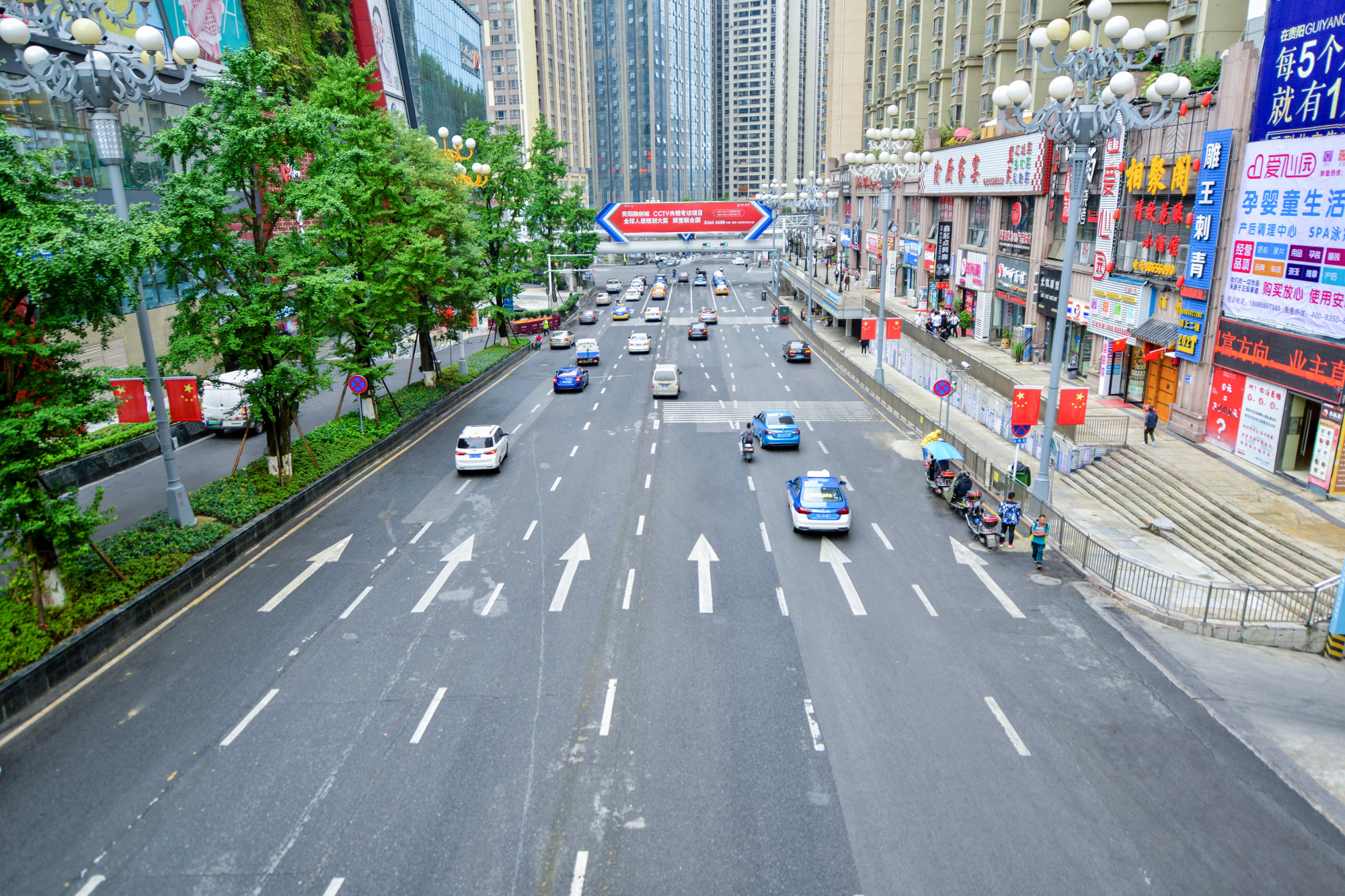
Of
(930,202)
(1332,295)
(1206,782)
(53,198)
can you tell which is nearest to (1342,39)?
(1332,295)

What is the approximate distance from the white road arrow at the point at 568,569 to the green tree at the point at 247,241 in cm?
932

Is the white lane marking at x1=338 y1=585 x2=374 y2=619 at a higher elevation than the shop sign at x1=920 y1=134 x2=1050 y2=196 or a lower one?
lower

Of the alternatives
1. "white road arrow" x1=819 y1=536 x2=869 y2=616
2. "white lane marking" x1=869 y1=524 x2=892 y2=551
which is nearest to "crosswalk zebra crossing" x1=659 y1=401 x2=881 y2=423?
"white lane marking" x1=869 y1=524 x2=892 y2=551

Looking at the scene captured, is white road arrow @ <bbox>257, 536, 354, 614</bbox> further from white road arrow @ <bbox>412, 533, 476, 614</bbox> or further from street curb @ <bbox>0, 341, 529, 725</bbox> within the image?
white road arrow @ <bbox>412, 533, 476, 614</bbox>

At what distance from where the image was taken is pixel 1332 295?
20.8m

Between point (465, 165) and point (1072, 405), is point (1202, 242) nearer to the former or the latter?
point (1072, 405)

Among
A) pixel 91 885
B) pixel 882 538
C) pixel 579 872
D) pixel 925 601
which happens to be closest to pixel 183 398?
pixel 91 885

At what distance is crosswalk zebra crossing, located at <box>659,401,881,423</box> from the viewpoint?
35188 mm

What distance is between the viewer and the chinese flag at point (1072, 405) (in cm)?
2350

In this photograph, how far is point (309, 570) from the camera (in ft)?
63.0

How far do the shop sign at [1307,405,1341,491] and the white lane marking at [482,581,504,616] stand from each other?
72.5ft

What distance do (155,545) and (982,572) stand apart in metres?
19.7

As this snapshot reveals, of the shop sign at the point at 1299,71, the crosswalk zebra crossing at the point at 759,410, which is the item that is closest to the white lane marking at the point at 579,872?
the shop sign at the point at 1299,71

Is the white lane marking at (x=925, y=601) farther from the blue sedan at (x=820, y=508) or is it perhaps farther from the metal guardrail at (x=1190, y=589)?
the metal guardrail at (x=1190, y=589)
